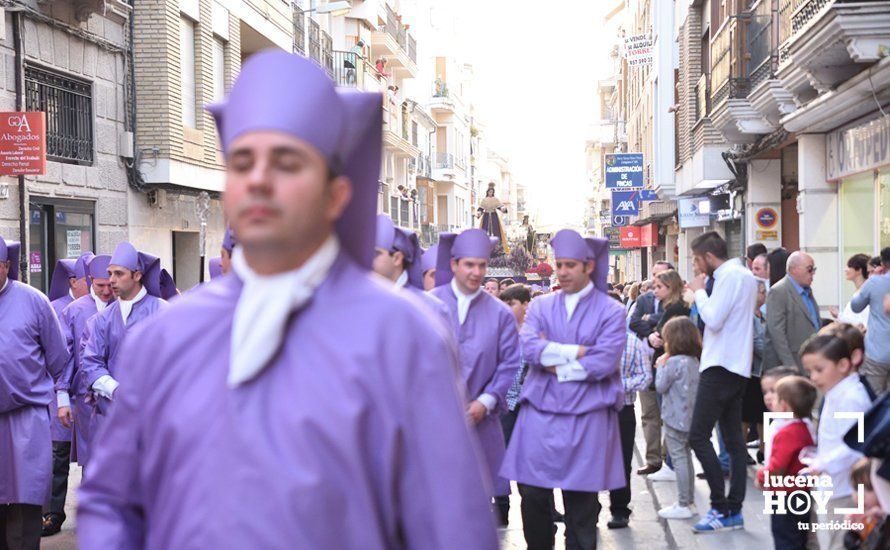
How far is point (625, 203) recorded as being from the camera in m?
36.1

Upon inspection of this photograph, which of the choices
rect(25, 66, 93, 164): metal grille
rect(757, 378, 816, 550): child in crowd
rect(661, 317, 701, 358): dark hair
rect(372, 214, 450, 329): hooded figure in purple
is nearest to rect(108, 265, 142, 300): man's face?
rect(372, 214, 450, 329): hooded figure in purple

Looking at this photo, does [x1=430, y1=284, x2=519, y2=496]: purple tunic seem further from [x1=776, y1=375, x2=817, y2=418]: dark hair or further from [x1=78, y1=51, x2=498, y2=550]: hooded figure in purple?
[x1=78, y1=51, x2=498, y2=550]: hooded figure in purple

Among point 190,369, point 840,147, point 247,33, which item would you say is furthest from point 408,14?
point 190,369

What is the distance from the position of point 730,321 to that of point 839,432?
112 inches

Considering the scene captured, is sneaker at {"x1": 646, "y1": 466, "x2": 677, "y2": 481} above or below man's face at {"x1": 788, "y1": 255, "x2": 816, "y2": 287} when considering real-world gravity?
below

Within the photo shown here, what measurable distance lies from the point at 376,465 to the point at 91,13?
53.9 feet

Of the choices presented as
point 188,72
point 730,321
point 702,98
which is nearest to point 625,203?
point 702,98

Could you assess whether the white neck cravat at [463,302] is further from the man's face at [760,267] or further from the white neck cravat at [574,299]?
the man's face at [760,267]

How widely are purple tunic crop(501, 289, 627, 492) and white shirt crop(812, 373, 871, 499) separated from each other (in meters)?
1.58

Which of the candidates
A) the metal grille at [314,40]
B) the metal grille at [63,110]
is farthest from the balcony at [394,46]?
the metal grille at [63,110]

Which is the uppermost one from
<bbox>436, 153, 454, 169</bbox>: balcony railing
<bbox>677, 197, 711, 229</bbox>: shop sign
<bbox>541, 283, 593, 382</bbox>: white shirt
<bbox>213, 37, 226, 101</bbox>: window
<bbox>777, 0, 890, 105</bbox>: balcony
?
<bbox>436, 153, 454, 169</bbox>: balcony railing

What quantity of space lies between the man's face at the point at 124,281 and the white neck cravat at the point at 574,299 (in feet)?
10.5

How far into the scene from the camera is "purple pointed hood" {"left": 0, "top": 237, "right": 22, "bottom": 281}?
7.09 meters

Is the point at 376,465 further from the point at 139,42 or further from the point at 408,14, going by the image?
the point at 408,14
